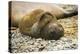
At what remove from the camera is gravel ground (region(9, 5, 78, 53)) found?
206 cm

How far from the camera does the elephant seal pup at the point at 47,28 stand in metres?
2.16

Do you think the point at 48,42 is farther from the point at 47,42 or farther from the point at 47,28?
the point at 47,28

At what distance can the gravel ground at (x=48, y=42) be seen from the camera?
6.75 feet

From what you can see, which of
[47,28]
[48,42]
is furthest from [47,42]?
[47,28]

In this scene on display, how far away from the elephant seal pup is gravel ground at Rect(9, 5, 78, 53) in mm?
59

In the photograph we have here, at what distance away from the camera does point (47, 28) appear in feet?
7.23

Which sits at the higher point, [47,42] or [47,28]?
[47,28]

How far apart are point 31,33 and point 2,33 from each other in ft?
1.30

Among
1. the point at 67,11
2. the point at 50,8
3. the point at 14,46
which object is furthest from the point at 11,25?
the point at 67,11

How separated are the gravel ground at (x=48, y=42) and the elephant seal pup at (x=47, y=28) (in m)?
0.06

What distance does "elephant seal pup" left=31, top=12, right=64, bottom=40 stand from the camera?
84.9 inches

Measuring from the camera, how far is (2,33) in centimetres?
200

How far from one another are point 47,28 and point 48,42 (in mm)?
205

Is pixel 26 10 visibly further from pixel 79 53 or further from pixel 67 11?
pixel 79 53
